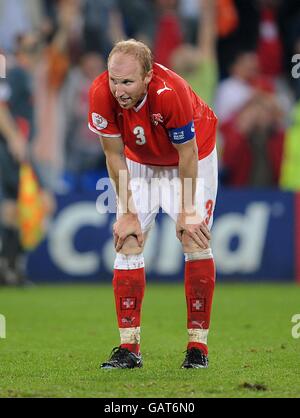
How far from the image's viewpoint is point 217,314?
30.2ft

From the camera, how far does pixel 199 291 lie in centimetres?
602

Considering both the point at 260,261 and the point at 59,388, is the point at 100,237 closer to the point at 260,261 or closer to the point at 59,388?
the point at 260,261

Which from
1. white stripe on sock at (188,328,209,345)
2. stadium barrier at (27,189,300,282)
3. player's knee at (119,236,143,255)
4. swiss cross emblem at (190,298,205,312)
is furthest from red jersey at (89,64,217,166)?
stadium barrier at (27,189,300,282)

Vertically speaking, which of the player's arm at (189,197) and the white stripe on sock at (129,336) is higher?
the player's arm at (189,197)

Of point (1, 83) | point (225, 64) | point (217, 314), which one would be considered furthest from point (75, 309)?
point (225, 64)

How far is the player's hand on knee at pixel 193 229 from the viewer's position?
5.83 meters

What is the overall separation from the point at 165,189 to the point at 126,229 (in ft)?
1.63

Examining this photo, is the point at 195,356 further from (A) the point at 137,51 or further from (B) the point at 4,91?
(B) the point at 4,91

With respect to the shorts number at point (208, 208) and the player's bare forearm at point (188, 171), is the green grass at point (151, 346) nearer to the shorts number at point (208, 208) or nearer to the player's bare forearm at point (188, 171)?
the shorts number at point (208, 208)

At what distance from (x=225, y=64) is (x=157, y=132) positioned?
8.92 m

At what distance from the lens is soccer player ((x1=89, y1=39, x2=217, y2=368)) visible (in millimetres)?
5645

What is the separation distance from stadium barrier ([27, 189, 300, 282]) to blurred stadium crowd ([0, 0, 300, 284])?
57 centimetres

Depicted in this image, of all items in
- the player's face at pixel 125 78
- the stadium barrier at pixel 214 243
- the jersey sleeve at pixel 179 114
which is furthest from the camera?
the stadium barrier at pixel 214 243

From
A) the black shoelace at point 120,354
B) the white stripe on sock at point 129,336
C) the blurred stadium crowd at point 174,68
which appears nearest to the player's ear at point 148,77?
the white stripe on sock at point 129,336
